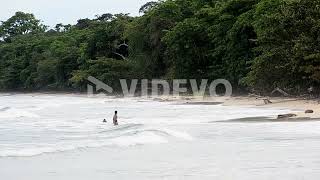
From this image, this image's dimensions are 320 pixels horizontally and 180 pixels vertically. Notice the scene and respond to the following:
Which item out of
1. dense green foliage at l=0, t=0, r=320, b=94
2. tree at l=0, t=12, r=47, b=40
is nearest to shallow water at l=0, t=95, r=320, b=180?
dense green foliage at l=0, t=0, r=320, b=94

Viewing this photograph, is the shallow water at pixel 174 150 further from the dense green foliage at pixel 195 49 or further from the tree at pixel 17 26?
the tree at pixel 17 26

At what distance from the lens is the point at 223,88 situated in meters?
32.9

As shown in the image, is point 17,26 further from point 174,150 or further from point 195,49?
point 174,150

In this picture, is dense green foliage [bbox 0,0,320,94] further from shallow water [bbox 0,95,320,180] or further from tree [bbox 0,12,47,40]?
tree [bbox 0,12,47,40]

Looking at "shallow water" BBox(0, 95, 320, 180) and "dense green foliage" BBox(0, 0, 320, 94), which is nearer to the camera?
"shallow water" BBox(0, 95, 320, 180)

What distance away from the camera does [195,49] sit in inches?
1341

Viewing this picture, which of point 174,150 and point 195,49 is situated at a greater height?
point 195,49

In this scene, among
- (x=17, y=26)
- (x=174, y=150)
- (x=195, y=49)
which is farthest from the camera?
(x=17, y=26)

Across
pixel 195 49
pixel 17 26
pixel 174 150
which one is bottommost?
pixel 174 150

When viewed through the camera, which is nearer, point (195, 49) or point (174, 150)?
point (174, 150)

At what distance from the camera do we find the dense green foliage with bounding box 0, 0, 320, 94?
2192cm

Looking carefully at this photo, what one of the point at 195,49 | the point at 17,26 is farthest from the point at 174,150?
the point at 17,26

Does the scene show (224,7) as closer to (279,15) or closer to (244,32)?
(244,32)

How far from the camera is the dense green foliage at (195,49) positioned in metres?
21.9
